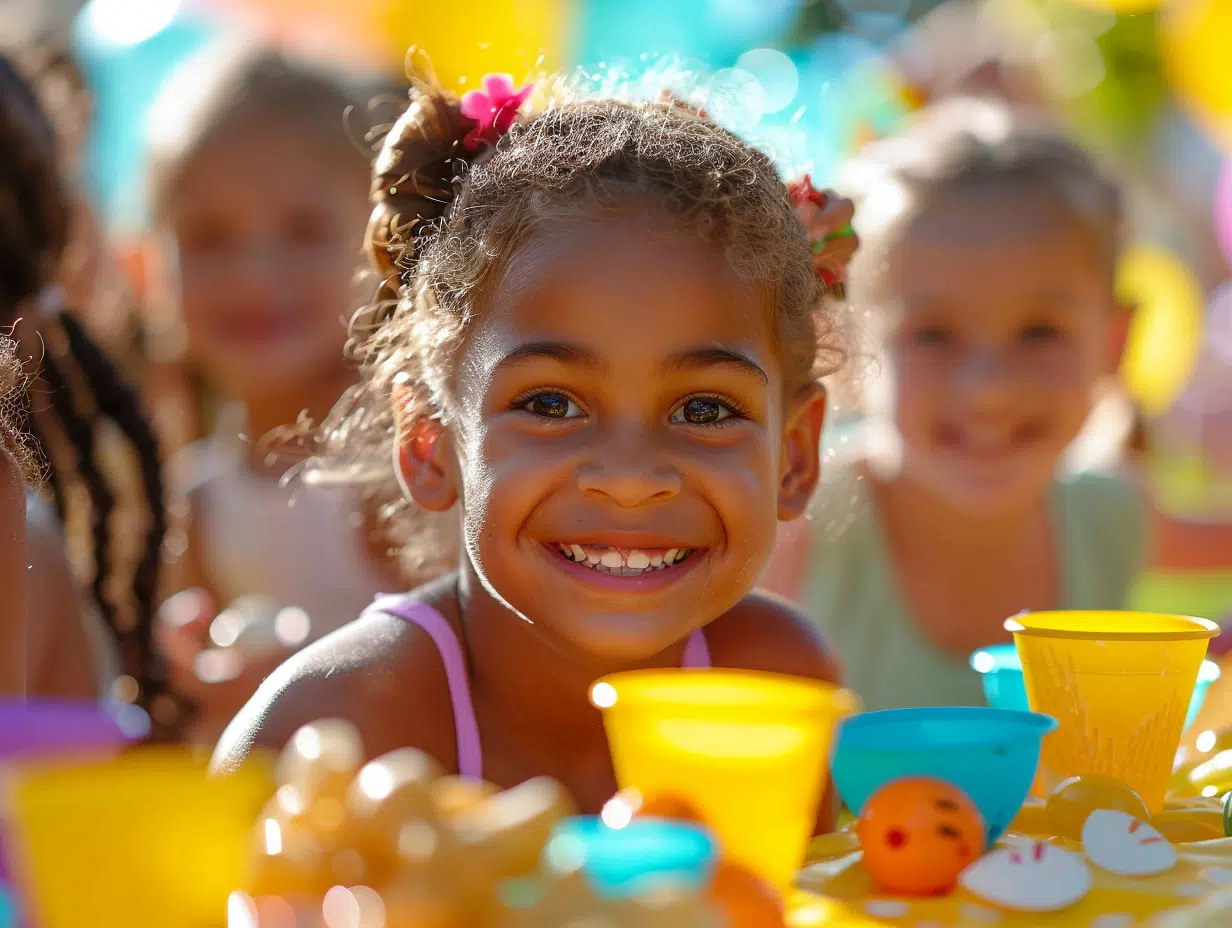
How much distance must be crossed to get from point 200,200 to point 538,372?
1.94 metres

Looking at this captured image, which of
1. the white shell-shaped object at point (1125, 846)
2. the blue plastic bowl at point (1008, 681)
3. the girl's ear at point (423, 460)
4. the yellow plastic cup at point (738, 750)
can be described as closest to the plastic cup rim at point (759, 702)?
the yellow plastic cup at point (738, 750)

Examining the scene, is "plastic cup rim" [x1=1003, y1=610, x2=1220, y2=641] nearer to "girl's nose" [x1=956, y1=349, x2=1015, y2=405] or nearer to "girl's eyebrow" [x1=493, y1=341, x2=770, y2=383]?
"girl's eyebrow" [x1=493, y1=341, x2=770, y2=383]

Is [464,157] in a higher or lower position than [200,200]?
lower

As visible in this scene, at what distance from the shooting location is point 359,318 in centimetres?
167

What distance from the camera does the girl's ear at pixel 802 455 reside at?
1.56 metres

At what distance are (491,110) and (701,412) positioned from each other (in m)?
0.42

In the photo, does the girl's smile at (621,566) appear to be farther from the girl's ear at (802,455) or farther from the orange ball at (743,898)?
the orange ball at (743,898)

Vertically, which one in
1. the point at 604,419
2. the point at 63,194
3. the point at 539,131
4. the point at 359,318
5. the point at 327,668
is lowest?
the point at 327,668

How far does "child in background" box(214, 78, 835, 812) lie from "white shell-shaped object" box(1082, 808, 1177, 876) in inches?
16.5

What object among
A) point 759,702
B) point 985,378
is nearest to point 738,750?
point 759,702

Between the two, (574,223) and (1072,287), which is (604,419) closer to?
(574,223)

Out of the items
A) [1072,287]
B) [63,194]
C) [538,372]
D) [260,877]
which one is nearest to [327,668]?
[538,372]

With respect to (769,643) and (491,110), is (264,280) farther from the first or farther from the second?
(769,643)

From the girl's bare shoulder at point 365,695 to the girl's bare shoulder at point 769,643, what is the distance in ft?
1.09
